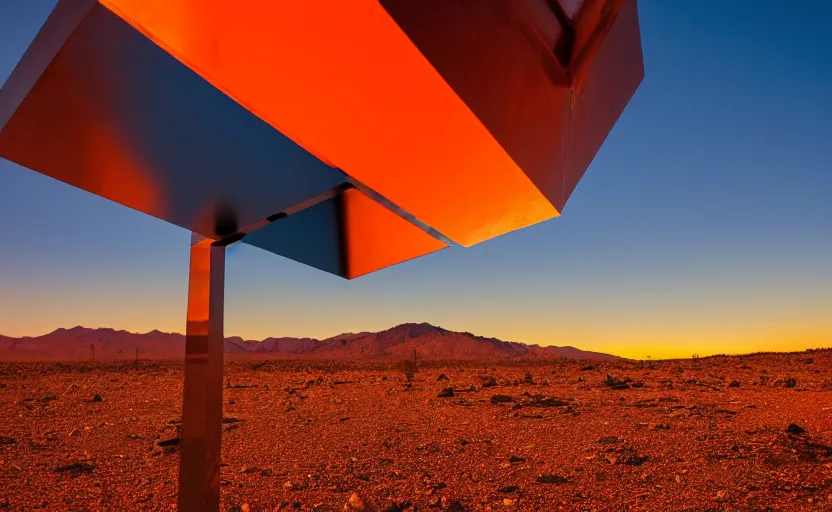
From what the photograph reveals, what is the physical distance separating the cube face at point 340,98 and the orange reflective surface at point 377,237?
0.22m

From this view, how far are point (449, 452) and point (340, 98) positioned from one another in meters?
6.35

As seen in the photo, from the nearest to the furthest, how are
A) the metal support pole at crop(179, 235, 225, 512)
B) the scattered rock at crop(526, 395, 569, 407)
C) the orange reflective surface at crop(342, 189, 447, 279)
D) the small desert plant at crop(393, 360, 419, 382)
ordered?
the orange reflective surface at crop(342, 189, 447, 279), the metal support pole at crop(179, 235, 225, 512), the scattered rock at crop(526, 395, 569, 407), the small desert plant at crop(393, 360, 419, 382)

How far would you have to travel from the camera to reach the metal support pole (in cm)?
186

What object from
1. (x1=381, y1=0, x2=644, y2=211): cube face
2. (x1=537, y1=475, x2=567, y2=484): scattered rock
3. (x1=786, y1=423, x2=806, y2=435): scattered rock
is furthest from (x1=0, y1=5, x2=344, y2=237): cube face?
(x1=786, y1=423, x2=806, y2=435): scattered rock

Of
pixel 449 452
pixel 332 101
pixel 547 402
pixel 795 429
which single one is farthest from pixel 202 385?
pixel 547 402

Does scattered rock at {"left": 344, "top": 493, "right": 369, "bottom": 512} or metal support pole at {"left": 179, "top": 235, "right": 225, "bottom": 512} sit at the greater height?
metal support pole at {"left": 179, "top": 235, "right": 225, "bottom": 512}

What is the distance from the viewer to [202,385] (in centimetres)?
188

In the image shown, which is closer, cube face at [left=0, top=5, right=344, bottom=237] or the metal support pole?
cube face at [left=0, top=5, right=344, bottom=237]

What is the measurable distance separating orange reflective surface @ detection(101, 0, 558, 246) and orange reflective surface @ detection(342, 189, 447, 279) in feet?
2.02

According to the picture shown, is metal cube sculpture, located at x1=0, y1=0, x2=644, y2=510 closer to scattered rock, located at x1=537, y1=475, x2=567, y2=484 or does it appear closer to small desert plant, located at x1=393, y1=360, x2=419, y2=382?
scattered rock, located at x1=537, y1=475, x2=567, y2=484

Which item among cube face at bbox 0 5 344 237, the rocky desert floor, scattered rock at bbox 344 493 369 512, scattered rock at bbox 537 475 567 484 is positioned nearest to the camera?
cube face at bbox 0 5 344 237

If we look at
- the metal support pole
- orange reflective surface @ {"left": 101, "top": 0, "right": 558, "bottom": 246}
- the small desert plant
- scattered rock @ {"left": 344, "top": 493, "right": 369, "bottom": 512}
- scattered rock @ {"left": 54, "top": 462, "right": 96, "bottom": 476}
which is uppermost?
orange reflective surface @ {"left": 101, "top": 0, "right": 558, "bottom": 246}

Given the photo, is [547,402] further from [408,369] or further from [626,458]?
[408,369]

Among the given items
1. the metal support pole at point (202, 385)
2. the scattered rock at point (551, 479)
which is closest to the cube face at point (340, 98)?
the metal support pole at point (202, 385)
